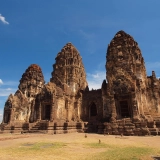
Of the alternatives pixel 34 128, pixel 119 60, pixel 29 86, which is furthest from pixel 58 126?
pixel 29 86

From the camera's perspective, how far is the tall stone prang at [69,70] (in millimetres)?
32256

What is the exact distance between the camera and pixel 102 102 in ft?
87.5

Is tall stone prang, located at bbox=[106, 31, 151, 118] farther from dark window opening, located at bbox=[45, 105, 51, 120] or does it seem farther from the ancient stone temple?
dark window opening, located at bbox=[45, 105, 51, 120]

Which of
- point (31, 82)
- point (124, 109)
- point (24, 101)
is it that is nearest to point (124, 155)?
point (124, 109)

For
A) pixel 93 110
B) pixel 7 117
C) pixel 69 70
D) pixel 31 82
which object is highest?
pixel 69 70

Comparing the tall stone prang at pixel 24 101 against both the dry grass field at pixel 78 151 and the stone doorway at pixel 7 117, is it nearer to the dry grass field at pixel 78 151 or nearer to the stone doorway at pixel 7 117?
the stone doorway at pixel 7 117

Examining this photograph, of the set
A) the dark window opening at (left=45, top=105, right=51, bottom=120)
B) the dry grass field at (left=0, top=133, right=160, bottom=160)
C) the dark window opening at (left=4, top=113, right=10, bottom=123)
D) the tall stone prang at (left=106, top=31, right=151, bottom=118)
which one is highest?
the tall stone prang at (left=106, top=31, right=151, bottom=118)

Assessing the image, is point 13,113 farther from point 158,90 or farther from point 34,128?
point 158,90

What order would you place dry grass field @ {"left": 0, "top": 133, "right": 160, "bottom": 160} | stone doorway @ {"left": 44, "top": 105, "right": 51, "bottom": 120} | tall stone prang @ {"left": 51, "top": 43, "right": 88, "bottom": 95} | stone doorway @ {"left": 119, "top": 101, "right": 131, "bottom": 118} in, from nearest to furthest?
dry grass field @ {"left": 0, "top": 133, "right": 160, "bottom": 160} < stone doorway @ {"left": 119, "top": 101, "right": 131, "bottom": 118} < stone doorway @ {"left": 44, "top": 105, "right": 51, "bottom": 120} < tall stone prang @ {"left": 51, "top": 43, "right": 88, "bottom": 95}

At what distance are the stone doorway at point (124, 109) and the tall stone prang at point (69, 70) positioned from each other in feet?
38.9

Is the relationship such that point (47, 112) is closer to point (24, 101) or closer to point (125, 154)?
point (24, 101)

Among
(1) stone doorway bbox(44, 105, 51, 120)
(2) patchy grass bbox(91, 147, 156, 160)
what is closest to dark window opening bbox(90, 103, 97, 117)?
(1) stone doorway bbox(44, 105, 51, 120)

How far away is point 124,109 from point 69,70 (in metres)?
16.8

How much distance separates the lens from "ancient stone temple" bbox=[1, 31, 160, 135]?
18922 mm
